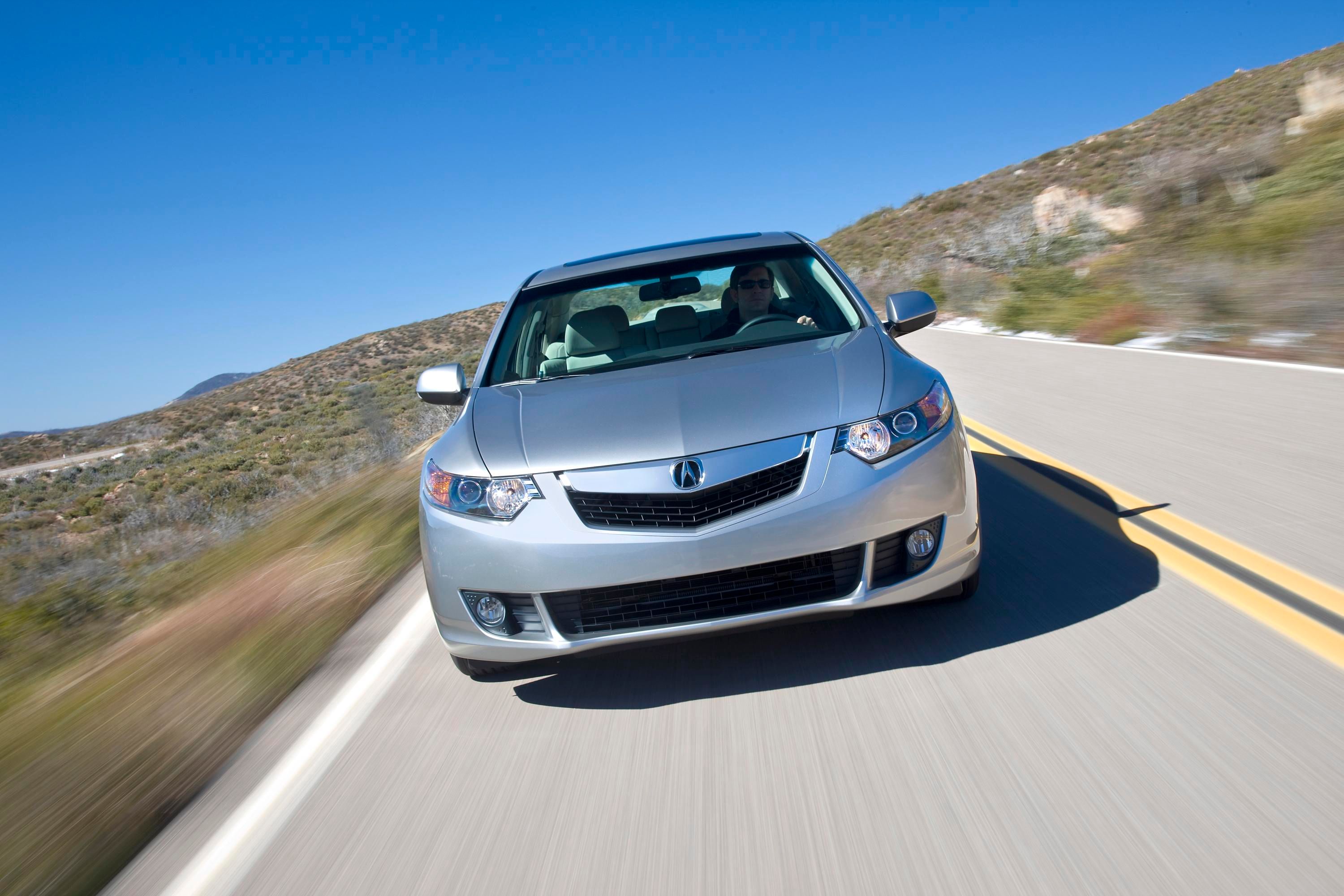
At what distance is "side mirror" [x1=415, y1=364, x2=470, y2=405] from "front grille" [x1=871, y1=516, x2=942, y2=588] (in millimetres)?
2135

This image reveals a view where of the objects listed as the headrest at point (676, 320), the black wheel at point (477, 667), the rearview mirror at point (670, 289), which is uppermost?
the rearview mirror at point (670, 289)

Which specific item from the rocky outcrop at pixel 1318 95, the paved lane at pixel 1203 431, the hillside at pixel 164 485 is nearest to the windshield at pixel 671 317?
the paved lane at pixel 1203 431

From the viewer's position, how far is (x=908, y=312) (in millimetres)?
4637

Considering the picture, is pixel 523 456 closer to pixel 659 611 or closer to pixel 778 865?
pixel 659 611

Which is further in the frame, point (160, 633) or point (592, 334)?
point (160, 633)

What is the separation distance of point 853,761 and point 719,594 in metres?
0.70

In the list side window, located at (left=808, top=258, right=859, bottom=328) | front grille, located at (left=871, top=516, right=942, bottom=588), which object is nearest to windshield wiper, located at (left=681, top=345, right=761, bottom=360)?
side window, located at (left=808, top=258, right=859, bottom=328)

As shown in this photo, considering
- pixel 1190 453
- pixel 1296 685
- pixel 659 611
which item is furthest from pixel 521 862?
pixel 1190 453

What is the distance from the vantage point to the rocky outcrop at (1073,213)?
2356cm

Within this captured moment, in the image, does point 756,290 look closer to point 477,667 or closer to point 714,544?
point 714,544

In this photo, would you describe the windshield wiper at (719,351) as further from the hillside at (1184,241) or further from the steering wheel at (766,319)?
the hillside at (1184,241)

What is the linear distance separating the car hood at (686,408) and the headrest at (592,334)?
0.72 m

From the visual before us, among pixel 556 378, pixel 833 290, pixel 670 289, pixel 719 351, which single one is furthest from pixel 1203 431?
pixel 556 378

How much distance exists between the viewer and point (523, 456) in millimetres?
3486
